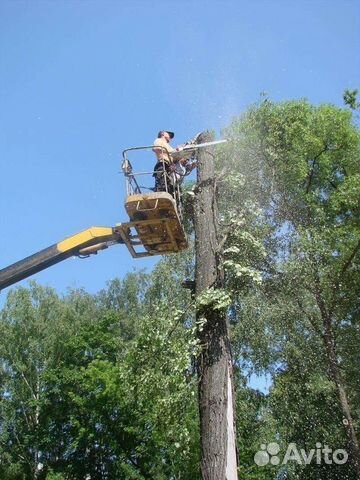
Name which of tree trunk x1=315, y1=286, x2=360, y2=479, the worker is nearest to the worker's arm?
the worker

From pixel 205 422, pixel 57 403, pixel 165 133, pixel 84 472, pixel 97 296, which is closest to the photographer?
pixel 205 422

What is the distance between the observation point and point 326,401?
45.3 feet

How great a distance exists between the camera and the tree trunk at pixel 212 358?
462 centimetres

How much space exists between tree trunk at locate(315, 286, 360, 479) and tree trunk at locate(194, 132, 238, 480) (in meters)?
5.67

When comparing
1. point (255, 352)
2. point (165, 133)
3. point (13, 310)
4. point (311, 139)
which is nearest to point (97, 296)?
point (13, 310)

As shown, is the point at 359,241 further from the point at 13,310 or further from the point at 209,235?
the point at 13,310

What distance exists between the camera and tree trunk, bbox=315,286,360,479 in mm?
10148

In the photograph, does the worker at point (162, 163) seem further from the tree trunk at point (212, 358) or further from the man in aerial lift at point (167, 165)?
the tree trunk at point (212, 358)

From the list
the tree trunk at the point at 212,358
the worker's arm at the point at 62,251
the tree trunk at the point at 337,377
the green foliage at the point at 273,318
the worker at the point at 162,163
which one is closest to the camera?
the tree trunk at the point at 212,358

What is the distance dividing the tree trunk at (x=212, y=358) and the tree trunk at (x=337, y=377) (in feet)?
18.6

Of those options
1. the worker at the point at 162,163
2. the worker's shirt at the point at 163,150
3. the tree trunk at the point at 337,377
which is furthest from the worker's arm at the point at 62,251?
the tree trunk at the point at 337,377

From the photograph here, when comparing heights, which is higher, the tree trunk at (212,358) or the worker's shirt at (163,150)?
the worker's shirt at (163,150)

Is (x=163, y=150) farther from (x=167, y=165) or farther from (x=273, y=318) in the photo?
(x=273, y=318)

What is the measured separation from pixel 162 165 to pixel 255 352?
25.9 feet
